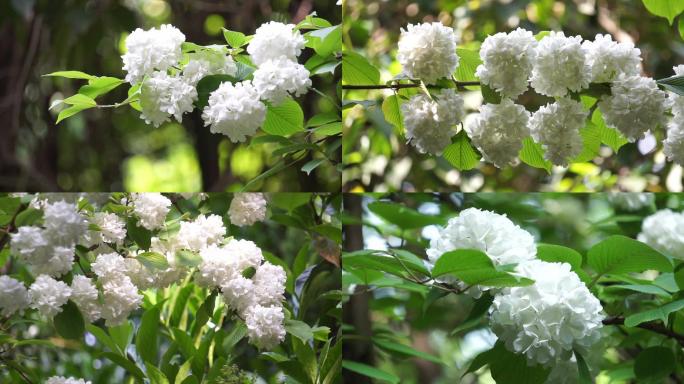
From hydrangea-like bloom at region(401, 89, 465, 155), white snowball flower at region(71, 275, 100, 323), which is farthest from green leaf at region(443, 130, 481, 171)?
white snowball flower at region(71, 275, 100, 323)

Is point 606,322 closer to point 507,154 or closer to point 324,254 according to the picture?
point 507,154

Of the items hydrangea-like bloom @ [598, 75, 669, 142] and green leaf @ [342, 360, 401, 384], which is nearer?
hydrangea-like bloom @ [598, 75, 669, 142]

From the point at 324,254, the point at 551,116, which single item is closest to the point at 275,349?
Result: the point at 324,254

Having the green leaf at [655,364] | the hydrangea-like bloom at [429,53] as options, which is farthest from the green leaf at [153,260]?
the green leaf at [655,364]

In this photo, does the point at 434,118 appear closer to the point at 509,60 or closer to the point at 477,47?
the point at 509,60

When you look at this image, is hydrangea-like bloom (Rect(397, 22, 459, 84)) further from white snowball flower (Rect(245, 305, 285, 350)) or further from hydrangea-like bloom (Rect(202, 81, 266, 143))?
white snowball flower (Rect(245, 305, 285, 350))
